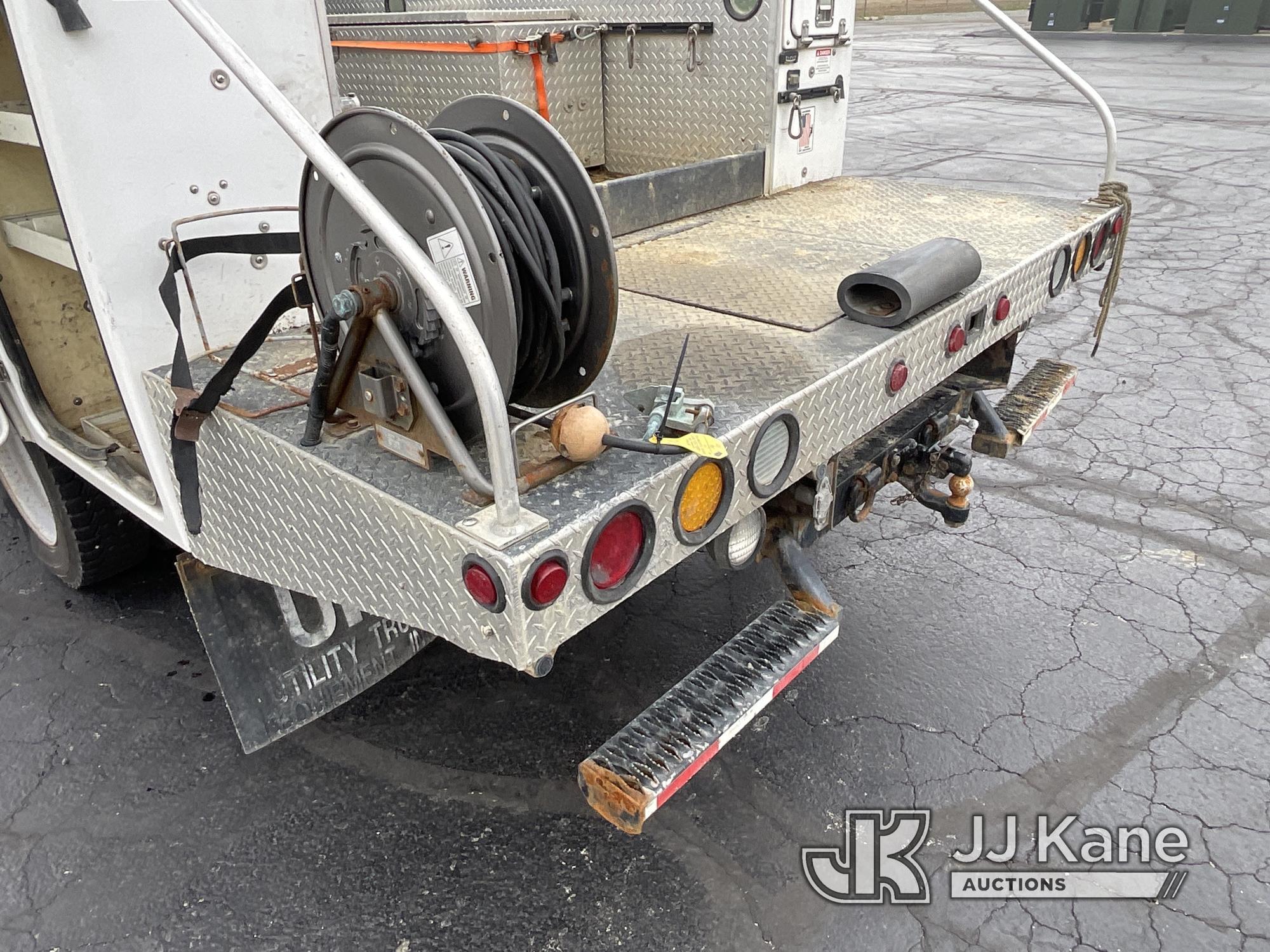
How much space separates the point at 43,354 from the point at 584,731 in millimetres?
2277

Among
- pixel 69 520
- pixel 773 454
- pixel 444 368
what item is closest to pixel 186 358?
pixel 444 368

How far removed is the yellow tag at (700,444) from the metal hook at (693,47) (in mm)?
2674

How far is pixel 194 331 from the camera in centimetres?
235

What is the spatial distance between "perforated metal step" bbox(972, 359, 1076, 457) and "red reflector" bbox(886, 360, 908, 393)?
1.08 m

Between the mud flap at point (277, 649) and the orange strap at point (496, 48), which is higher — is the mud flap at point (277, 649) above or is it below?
below

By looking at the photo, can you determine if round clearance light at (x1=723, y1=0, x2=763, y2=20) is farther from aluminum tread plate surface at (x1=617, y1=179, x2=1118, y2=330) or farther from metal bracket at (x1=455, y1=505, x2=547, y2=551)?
metal bracket at (x1=455, y1=505, x2=547, y2=551)

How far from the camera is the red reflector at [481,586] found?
5.02 feet

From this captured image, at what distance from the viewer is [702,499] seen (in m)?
1.90

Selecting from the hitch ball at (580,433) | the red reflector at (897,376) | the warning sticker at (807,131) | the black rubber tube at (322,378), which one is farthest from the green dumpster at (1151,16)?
the black rubber tube at (322,378)

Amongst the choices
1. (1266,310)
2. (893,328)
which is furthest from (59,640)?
(1266,310)

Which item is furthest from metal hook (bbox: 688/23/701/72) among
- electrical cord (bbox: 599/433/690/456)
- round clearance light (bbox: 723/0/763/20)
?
electrical cord (bbox: 599/433/690/456)

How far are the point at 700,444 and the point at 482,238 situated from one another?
548mm

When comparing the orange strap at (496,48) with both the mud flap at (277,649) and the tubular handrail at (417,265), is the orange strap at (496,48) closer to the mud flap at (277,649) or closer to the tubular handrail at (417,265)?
the mud flap at (277,649)

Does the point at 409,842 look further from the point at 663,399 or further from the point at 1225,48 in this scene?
the point at 1225,48
